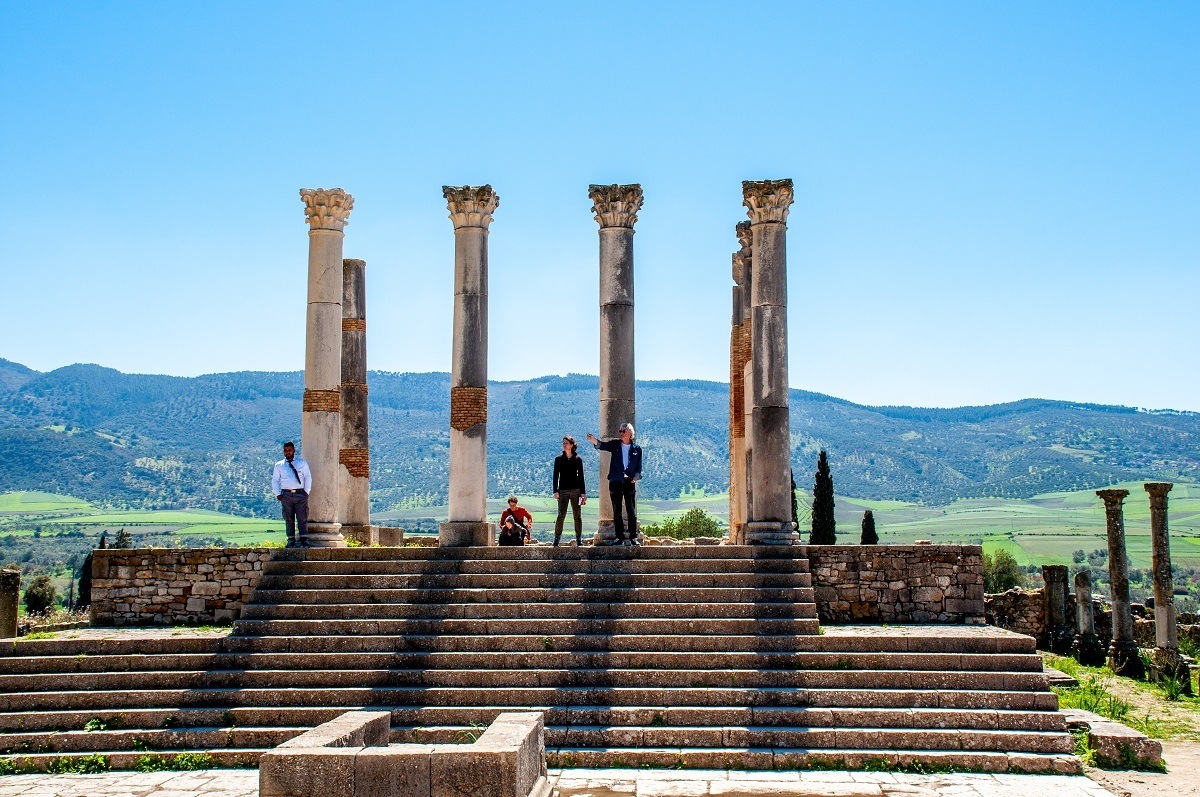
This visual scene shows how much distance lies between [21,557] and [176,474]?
191 ft

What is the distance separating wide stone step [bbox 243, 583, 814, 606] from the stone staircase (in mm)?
29

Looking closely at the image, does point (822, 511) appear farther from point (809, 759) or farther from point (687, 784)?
point (687, 784)

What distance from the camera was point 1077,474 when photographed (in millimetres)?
186375

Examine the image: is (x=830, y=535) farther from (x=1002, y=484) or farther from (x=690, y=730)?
(x=1002, y=484)

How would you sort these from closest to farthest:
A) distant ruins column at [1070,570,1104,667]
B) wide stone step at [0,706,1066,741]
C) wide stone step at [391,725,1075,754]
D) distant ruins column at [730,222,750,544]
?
wide stone step at [391,725,1075,754] → wide stone step at [0,706,1066,741] → distant ruins column at [730,222,750,544] → distant ruins column at [1070,570,1104,667]

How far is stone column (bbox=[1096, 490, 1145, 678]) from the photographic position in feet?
92.3

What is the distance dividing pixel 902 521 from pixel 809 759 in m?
166

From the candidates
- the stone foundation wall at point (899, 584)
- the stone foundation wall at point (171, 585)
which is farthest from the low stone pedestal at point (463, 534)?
the stone foundation wall at point (899, 584)

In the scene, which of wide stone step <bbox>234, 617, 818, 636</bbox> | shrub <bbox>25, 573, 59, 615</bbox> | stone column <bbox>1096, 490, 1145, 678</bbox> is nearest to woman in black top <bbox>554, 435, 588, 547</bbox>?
wide stone step <bbox>234, 617, 818, 636</bbox>

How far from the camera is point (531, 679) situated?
18.0 metres

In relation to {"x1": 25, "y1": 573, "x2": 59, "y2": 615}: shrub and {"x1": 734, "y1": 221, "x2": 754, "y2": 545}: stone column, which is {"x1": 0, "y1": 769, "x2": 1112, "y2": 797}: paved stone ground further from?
{"x1": 25, "y1": 573, "x2": 59, "y2": 615}: shrub

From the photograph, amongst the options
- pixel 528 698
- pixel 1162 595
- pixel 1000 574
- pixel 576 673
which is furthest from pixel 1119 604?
pixel 1000 574

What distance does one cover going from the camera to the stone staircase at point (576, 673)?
16.4m

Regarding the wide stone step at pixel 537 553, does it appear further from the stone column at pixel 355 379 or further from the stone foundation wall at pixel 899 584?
the stone column at pixel 355 379
